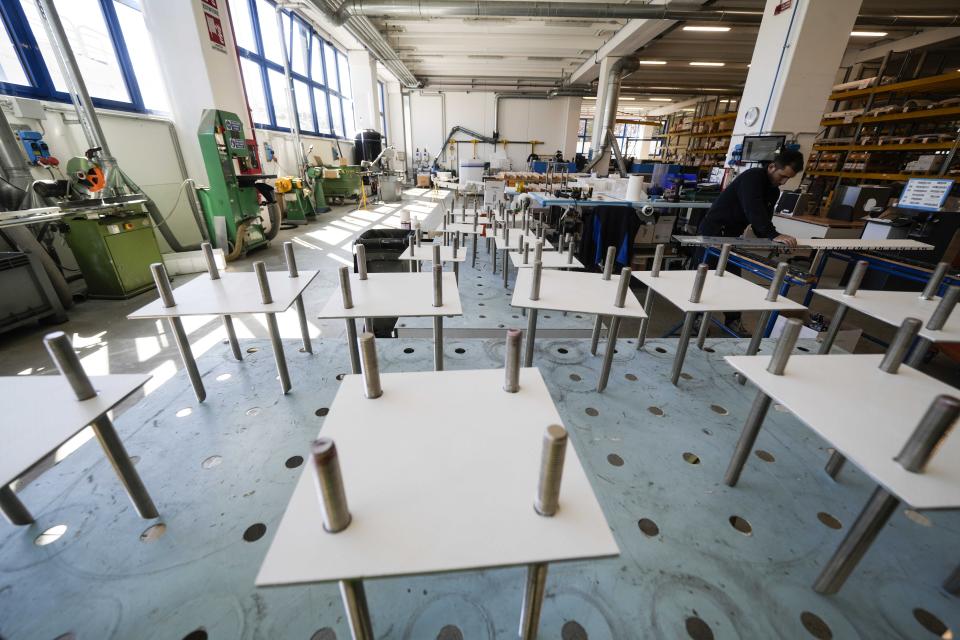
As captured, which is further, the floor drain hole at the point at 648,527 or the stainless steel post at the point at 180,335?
the stainless steel post at the point at 180,335

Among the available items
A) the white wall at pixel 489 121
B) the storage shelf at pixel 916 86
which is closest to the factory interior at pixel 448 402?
the storage shelf at pixel 916 86

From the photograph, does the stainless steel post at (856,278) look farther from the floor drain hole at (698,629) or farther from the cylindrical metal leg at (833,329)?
the floor drain hole at (698,629)

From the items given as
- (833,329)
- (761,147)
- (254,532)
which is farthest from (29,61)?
(761,147)

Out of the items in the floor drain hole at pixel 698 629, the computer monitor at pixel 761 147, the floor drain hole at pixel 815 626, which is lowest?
the floor drain hole at pixel 698 629

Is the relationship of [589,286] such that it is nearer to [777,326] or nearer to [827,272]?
[777,326]

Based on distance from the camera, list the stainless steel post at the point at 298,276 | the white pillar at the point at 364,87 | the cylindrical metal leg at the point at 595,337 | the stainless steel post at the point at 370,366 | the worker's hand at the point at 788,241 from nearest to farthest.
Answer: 1. the stainless steel post at the point at 370,366
2. the stainless steel post at the point at 298,276
3. the cylindrical metal leg at the point at 595,337
4. the worker's hand at the point at 788,241
5. the white pillar at the point at 364,87

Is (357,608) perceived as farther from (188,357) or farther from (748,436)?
(188,357)

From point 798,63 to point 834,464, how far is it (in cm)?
428

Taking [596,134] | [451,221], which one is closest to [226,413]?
[451,221]

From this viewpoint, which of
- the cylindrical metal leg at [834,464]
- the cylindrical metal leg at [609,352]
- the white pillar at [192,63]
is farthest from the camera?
the white pillar at [192,63]

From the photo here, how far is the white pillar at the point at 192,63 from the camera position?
3.77 meters

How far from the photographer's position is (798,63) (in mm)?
3516

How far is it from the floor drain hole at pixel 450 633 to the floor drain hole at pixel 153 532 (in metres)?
0.74

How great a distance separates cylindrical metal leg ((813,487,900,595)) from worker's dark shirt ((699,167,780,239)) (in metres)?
2.31
